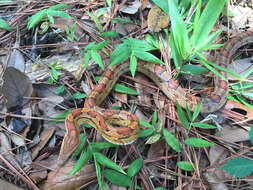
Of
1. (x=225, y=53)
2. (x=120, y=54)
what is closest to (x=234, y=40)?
A: (x=225, y=53)

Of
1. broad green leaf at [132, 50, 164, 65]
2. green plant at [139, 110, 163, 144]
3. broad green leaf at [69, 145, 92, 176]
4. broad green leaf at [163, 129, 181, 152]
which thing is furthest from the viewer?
broad green leaf at [132, 50, 164, 65]

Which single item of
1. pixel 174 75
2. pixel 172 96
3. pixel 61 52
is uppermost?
pixel 61 52

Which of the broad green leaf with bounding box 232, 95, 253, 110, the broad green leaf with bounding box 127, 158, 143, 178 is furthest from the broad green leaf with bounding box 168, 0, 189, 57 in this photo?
the broad green leaf with bounding box 127, 158, 143, 178

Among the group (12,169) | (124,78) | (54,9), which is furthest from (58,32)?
(12,169)

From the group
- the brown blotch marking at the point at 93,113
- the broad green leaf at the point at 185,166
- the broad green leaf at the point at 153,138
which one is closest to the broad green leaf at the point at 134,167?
the broad green leaf at the point at 153,138

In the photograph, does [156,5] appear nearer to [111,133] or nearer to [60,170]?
[111,133]

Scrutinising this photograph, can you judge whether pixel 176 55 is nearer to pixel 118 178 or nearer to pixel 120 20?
pixel 120 20

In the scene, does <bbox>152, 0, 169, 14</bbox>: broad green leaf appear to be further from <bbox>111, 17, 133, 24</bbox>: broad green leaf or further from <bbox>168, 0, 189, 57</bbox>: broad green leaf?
<bbox>168, 0, 189, 57</bbox>: broad green leaf
